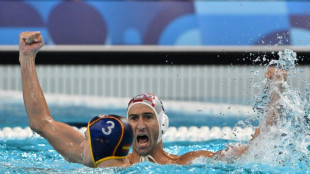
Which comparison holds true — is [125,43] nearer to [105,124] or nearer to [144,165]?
[144,165]

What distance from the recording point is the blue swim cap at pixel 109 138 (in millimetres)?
2619

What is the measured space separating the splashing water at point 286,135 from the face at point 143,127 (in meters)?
0.54

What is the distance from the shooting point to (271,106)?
3094mm

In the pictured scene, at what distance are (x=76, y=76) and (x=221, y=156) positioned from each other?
670 centimetres

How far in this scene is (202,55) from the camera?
30.7ft

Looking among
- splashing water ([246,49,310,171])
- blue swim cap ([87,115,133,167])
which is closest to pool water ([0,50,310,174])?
splashing water ([246,49,310,171])

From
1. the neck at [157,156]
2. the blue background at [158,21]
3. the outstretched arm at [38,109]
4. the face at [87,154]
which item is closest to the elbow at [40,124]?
the outstretched arm at [38,109]

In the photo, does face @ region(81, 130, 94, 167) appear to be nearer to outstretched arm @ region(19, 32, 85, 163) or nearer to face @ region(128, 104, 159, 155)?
outstretched arm @ region(19, 32, 85, 163)

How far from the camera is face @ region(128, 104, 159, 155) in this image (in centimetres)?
335

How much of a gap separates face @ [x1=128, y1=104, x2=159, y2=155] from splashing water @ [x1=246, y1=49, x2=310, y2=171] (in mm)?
538

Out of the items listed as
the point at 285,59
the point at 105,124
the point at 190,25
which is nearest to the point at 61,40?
the point at 190,25

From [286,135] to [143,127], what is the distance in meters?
0.86

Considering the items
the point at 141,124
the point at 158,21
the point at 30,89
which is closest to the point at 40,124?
the point at 30,89

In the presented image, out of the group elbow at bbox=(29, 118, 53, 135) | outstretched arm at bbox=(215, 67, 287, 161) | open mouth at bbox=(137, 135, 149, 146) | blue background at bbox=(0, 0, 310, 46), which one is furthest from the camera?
blue background at bbox=(0, 0, 310, 46)
